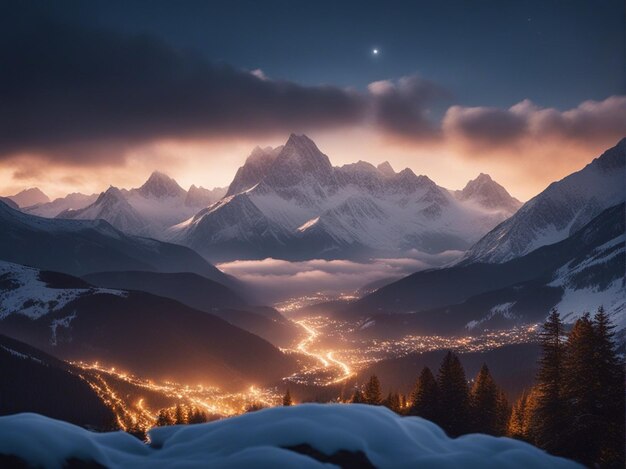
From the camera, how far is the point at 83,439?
24219 mm

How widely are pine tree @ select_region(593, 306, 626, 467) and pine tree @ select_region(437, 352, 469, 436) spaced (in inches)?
791

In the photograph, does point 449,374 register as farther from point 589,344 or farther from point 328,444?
point 328,444

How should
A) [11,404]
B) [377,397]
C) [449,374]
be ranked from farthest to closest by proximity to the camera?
1. [11,404]
2. [377,397]
3. [449,374]

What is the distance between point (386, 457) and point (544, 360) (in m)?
33.5

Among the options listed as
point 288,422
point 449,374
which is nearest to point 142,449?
point 288,422

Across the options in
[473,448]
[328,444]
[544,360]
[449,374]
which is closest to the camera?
[328,444]

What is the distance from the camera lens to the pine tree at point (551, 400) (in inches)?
1778

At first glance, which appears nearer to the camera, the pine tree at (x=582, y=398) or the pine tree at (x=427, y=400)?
the pine tree at (x=582, y=398)

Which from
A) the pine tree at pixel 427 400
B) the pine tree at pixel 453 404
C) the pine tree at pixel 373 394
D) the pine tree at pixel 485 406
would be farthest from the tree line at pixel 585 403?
the pine tree at pixel 373 394

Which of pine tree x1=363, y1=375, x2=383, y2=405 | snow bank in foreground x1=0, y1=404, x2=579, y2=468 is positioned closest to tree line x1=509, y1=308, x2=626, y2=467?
snow bank in foreground x1=0, y1=404, x2=579, y2=468

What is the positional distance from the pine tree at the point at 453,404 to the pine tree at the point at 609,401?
65.9 ft

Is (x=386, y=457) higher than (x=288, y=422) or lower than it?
lower

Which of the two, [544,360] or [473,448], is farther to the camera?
[544,360]

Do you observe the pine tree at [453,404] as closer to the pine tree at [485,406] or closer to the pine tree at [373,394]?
the pine tree at [485,406]
